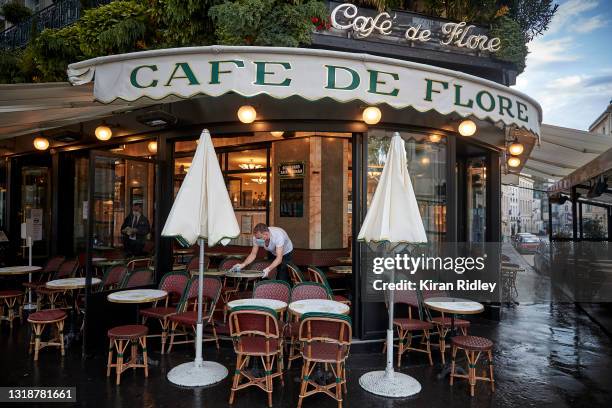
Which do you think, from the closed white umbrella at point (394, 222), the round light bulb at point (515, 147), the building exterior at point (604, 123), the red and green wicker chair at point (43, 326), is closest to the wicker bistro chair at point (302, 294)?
the closed white umbrella at point (394, 222)

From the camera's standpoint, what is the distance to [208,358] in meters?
5.94

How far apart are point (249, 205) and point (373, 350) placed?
5.68 meters

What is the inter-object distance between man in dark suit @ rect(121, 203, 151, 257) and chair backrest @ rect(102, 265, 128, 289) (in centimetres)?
64

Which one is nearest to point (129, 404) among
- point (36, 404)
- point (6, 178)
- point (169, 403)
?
point (169, 403)

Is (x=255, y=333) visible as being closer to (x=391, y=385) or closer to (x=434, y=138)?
(x=391, y=385)

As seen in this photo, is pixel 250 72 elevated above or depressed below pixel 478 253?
above

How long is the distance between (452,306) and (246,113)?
400cm

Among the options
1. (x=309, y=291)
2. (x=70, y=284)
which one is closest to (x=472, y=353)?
(x=309, y=291)

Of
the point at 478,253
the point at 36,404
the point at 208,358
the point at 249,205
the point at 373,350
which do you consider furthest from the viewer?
the point at 249,205

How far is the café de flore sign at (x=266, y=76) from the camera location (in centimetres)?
482

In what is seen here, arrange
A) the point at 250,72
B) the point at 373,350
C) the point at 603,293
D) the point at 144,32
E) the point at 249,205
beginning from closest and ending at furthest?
1. the point at 250,72
2. the point at 373,350
3. the point at 144,32
4. the point at 603,293
5. the point at 249,205

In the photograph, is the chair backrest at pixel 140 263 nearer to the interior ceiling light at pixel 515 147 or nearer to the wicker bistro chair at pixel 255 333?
the wicker bistro chair at pixel 255 333

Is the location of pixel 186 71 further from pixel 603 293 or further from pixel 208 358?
pixel 603 293

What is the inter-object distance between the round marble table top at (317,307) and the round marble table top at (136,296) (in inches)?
74.8
